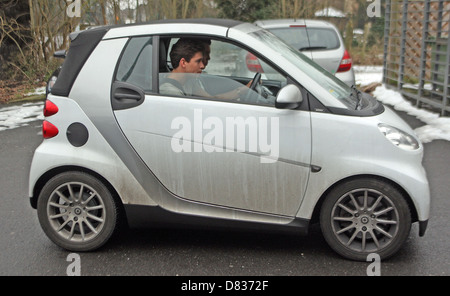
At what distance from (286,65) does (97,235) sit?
1.91 meters

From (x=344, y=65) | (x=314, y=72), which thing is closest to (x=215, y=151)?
(x=314, y=72)

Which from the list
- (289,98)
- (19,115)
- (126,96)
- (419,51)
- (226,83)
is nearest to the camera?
(289,98)

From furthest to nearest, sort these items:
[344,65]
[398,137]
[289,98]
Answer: [344,65], [398,137], [289,98]

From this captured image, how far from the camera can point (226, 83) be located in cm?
397

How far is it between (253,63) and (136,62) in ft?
2.95

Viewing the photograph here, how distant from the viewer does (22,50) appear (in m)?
15.0

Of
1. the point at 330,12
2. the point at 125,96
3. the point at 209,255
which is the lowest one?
the point at 209,255

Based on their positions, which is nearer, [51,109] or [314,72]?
[51,109]

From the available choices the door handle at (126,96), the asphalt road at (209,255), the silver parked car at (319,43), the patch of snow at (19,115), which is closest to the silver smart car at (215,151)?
the door handle at (126,96)

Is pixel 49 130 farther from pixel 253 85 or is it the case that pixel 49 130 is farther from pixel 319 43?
pixel 319 43

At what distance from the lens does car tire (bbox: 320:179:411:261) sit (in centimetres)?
367

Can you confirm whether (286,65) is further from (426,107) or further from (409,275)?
(426,107)

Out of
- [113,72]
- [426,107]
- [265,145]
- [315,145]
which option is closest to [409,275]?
[315,145]

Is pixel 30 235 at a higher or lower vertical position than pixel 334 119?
lower
